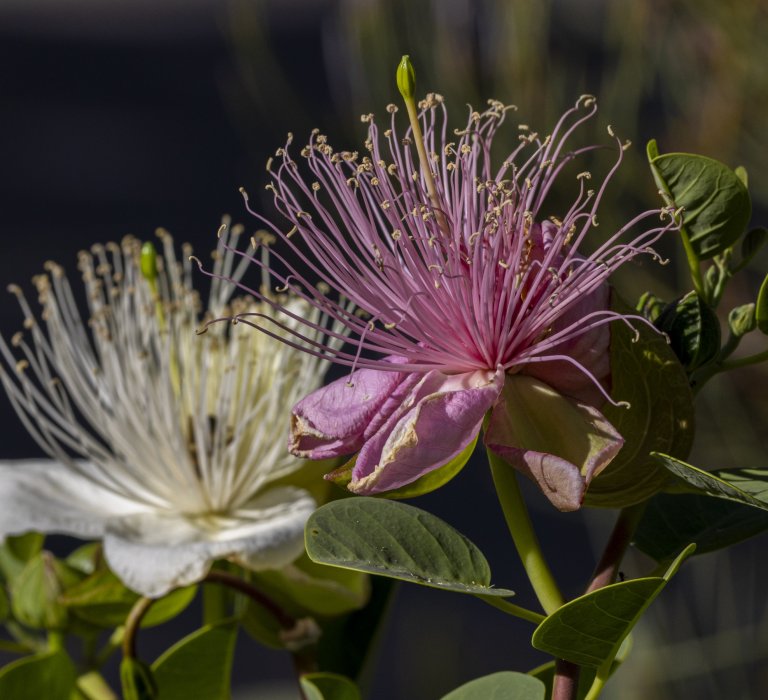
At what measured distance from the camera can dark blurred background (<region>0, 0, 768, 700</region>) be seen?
6.40 feet

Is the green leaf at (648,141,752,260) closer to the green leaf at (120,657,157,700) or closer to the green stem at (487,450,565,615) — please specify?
the green stem at (487,450,565,615)

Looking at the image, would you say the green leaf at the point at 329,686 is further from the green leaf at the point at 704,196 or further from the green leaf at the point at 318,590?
the green leaf at the point at 704,196

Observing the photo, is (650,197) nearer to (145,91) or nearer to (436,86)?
(436,86)

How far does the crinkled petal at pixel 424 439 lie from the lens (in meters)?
0.45

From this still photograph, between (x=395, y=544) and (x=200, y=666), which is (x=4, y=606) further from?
(x=395, y=544)

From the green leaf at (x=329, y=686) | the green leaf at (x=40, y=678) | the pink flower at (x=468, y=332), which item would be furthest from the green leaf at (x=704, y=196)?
the green leaf at (x=40, y=678)

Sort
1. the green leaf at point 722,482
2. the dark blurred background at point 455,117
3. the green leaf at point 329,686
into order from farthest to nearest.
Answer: the dark blurred background at point 455,117
the green leaf at point 329,686
the green leaf at point 722,482

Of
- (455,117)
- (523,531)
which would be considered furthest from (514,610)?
(455,117)

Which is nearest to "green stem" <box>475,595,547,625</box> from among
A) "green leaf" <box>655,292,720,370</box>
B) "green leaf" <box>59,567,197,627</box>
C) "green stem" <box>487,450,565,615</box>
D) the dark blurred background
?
"green stem" <box>487,450,565,615</box>

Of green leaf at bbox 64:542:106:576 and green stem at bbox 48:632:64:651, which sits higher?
green leaf at bbox 64:542:106:576

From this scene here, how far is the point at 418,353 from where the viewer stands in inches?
19.9

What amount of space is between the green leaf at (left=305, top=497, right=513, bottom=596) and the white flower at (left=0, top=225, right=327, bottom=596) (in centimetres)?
23

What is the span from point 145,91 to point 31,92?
1.80 ft

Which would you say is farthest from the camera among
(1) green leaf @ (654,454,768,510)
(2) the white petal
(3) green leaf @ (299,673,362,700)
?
(2) the white petal
